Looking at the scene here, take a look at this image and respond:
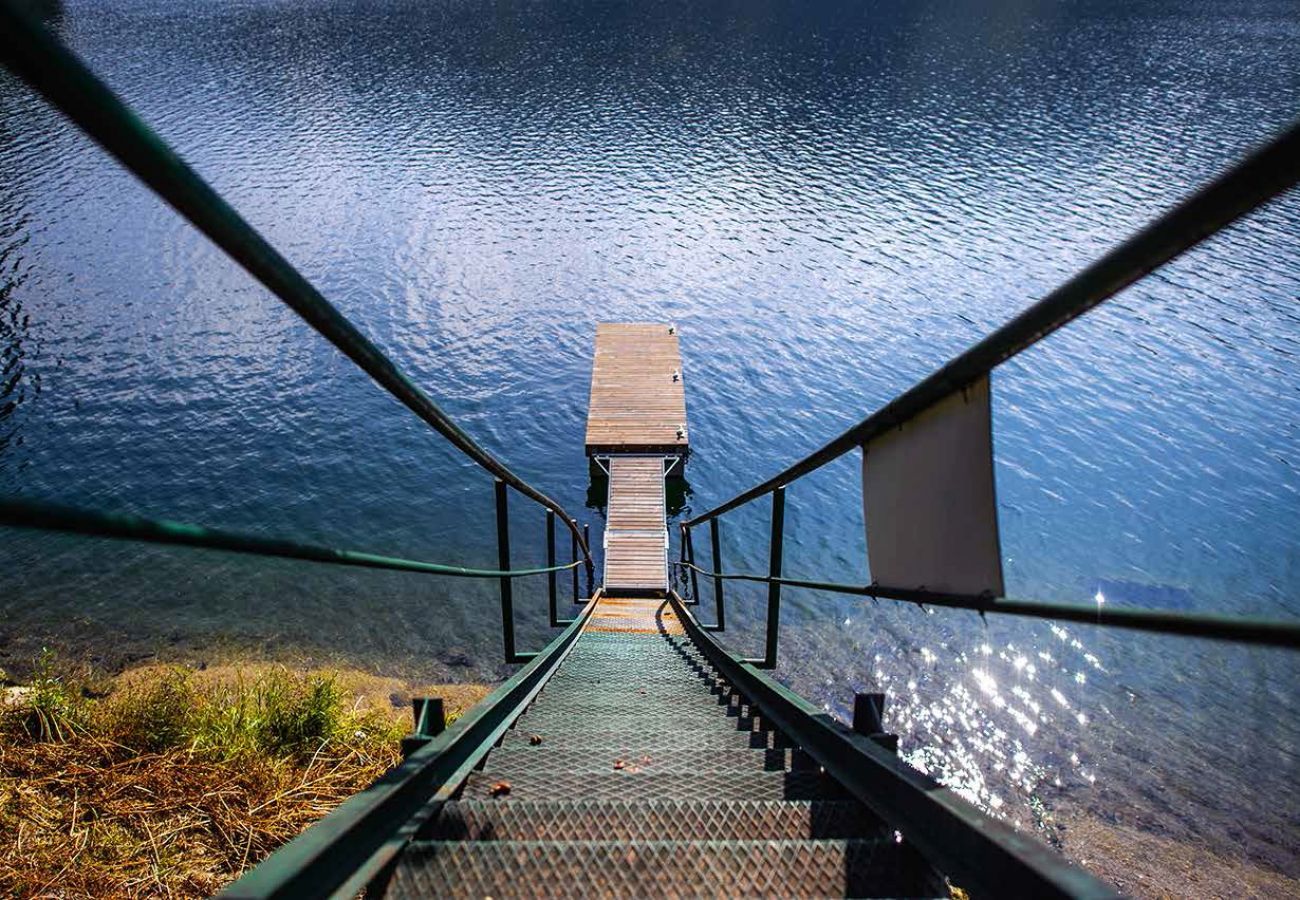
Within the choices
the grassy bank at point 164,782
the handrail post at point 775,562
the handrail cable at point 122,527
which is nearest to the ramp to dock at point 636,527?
the grassy bank at point 164,782

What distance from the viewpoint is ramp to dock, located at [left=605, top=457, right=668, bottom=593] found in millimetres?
17516

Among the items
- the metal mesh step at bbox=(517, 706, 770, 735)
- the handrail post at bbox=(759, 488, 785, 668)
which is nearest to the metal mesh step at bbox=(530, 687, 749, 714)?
the metal mesh step at bbox=(517, 706, 770, 735)

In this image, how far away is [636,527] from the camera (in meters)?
18.8

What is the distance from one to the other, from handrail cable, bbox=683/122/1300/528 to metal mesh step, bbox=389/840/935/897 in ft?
4.10

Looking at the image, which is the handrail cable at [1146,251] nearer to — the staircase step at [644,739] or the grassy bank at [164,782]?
the staircase step at [644,739]

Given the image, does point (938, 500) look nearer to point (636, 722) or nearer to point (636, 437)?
point (636, 722)

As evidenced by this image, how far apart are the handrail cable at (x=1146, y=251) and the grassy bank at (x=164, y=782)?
16.5 feet

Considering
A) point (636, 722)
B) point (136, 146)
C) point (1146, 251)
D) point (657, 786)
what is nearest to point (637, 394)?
point (636, 722)

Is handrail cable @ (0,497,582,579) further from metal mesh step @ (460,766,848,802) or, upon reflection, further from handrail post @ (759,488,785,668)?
handrail post @ (759,488,785,668)

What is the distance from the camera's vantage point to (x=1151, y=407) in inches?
896

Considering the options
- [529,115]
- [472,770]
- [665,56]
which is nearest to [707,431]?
[472,770]

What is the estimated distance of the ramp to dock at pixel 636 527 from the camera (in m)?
17.5

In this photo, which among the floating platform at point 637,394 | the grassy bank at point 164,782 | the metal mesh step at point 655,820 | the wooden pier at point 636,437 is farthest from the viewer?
the floating platform at point 637,394

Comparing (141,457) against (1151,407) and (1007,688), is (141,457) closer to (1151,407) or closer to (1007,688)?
(1007,688)
